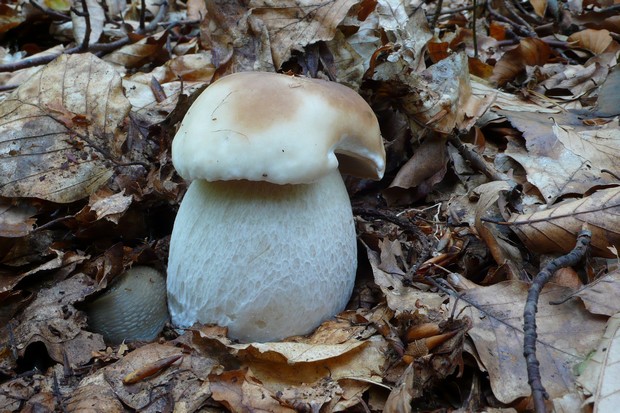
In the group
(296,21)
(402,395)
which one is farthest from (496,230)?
(296,21)

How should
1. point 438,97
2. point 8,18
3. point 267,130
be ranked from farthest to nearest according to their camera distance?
point 8,18, point 438,97, point 267,130

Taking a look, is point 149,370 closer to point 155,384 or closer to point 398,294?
point 155,384

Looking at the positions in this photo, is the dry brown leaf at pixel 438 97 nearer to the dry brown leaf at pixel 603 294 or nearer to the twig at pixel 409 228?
the twig at pixel 409 228

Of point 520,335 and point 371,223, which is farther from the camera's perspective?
point 371,223

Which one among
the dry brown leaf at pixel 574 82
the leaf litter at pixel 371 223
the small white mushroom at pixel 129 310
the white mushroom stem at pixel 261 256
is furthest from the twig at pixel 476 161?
the small white mushroom at pixel 129 310

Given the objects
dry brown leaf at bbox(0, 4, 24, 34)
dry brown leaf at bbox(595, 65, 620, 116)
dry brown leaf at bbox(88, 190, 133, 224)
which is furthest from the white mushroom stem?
dry brown leaf at bbox(0, 4, 24, 34)

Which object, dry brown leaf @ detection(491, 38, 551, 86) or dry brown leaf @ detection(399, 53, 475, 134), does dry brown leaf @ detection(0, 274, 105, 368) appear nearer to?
dry brown leaf @ detection(399, 53, 475, 134)
